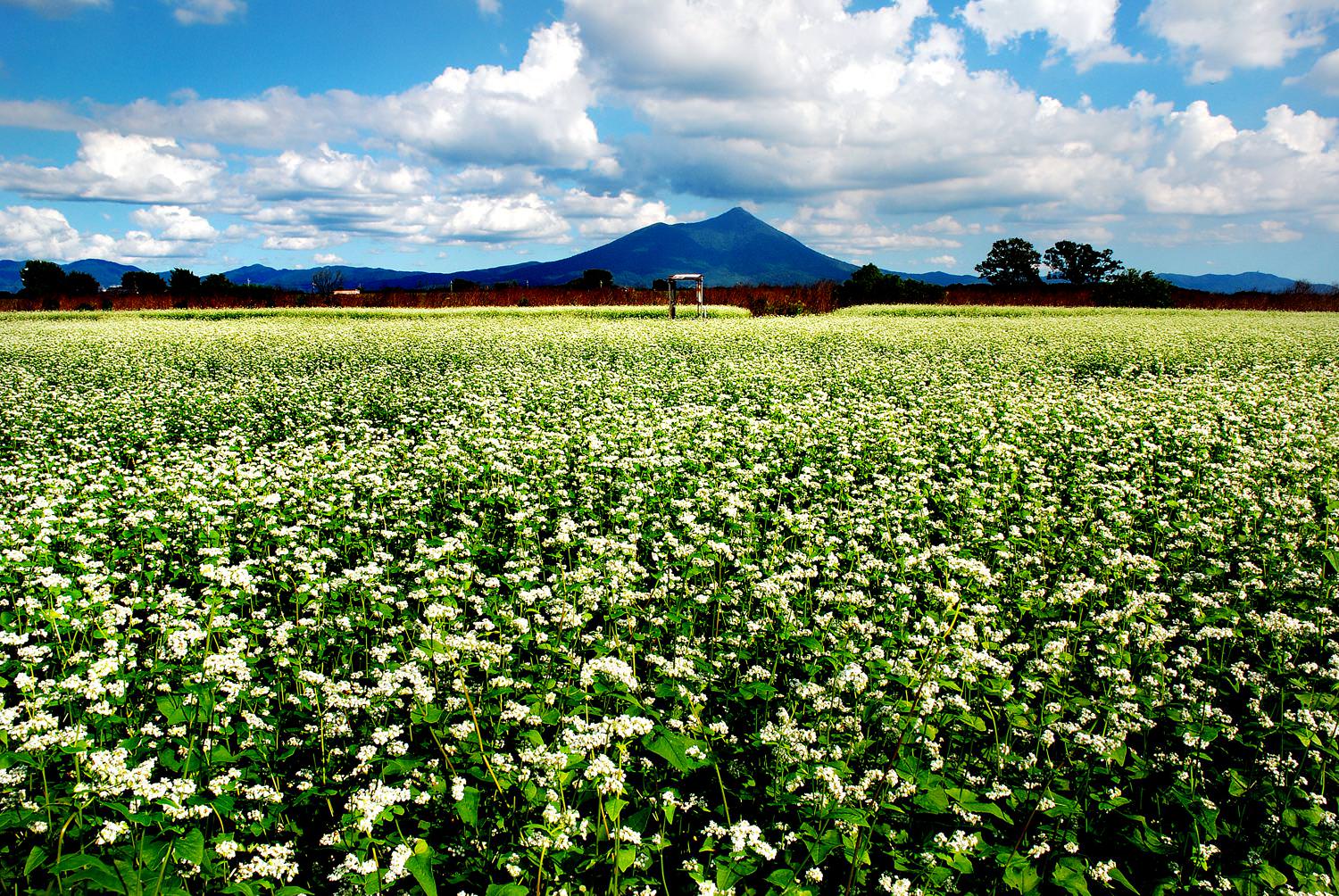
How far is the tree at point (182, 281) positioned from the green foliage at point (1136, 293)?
7939 centimetres

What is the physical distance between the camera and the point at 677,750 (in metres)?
3.26

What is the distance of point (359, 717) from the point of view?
160 inches

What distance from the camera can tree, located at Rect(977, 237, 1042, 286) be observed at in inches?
3292

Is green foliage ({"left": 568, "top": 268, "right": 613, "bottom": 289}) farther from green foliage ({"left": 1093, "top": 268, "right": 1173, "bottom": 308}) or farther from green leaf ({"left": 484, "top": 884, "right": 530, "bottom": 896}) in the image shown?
green leaf ({"left": 484, "top": 884, "right": 530, "bottom": 896})

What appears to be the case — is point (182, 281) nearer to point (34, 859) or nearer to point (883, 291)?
point (883, 291)

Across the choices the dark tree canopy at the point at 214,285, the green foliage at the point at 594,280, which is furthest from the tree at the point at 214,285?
the green foliage at the point at 594,280

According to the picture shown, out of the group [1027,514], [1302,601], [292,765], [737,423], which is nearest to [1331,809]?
[1302,601]

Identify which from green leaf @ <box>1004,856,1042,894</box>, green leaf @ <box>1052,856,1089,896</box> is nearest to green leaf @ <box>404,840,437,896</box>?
green leaf @ <box>1004,856,1042,894</box>

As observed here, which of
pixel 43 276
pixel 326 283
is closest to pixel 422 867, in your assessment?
pixel 326 283

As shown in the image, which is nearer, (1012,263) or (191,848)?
(191,848)

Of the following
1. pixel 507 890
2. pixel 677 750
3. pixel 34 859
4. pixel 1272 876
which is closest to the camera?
pixel 34 859

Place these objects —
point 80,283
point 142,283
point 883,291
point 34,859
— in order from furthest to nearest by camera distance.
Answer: point 80,283
point 883,291
point 142,283
point 34,859

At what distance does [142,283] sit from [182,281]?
11.9 ft

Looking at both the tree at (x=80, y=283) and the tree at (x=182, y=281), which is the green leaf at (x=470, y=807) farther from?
the tree at (x=80, y=283)
